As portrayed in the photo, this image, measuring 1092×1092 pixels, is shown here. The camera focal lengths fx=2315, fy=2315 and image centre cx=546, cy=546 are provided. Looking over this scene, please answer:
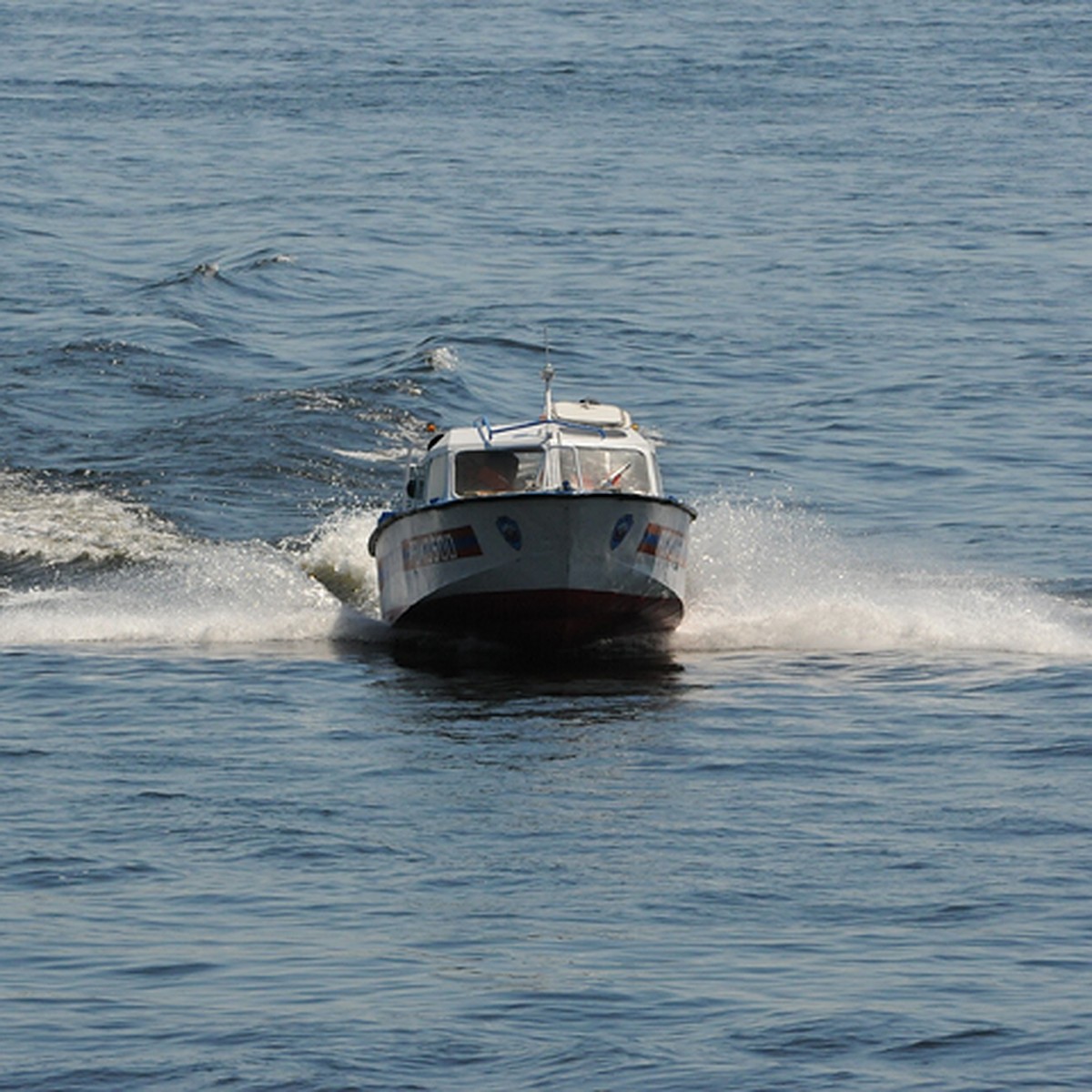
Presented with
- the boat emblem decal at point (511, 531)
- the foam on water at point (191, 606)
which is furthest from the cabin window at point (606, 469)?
the foam on water at point (191, 606)

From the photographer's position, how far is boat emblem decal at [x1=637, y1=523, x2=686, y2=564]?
23.5 metres

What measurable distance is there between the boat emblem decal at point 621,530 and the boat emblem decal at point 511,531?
927 millimetres

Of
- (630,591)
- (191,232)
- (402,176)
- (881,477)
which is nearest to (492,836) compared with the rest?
(630,591)

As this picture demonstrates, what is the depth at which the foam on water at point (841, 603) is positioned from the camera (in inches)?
990

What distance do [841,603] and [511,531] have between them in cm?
495

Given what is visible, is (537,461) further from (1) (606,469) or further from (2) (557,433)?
(1) (606,469)

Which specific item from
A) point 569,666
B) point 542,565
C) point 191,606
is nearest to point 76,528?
point 191,606

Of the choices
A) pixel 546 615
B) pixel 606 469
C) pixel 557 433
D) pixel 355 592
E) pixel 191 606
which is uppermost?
pixel 557 433

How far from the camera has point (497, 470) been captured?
24094 millimetres

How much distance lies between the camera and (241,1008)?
13.5 metres

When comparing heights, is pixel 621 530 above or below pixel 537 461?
below

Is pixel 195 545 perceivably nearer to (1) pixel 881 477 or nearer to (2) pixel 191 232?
(1) pixel 881 477

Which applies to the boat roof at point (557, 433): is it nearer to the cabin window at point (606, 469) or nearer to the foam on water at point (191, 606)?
the cabin window at point (606, 469)

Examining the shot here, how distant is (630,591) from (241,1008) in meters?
10.8
